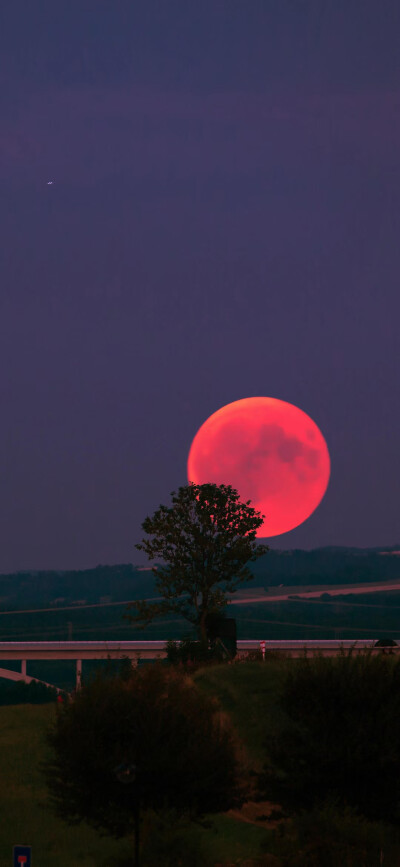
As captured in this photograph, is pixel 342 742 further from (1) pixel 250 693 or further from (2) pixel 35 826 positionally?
(1) pixel 250 693

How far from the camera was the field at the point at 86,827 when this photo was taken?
26766 millimetres

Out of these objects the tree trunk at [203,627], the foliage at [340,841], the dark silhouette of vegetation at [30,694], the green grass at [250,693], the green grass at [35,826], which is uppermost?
the tree trunk at [203,627]

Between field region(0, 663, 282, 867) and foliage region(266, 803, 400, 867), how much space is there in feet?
8.42

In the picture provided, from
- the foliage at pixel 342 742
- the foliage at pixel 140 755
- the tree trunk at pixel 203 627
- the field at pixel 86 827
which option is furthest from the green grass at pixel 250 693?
the foliage at pixel 140 755

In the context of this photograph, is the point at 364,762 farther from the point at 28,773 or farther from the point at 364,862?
the point at 28,773

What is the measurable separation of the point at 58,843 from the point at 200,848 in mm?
6490

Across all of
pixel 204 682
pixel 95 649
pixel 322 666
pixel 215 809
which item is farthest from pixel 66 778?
pixel 95 649

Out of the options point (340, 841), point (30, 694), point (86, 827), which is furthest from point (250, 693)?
point (30, 694)

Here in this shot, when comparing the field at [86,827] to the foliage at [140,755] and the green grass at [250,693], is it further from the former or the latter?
the foliage at [140,755]

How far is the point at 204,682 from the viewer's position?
41469 millimetres

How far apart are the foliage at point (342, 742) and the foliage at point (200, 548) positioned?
96.8 feet

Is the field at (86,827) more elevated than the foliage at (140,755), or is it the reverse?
the foliage at (140,755)

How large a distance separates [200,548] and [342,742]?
31218mm

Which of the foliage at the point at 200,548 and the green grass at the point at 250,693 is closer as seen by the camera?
the green grass at the point at 250,693
